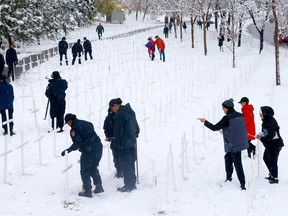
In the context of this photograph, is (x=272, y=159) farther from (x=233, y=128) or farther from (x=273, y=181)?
(x=233, y=128)

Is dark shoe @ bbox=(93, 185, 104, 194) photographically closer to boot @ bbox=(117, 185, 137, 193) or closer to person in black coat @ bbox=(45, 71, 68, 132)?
boot @ bbox=(117, 185, 137, 193)

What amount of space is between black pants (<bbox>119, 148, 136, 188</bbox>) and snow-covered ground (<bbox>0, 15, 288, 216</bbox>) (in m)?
0.24

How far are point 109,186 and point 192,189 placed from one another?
64.0 inches

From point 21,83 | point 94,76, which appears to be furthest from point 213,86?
point 21,83

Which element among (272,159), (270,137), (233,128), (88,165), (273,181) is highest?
(233,128)

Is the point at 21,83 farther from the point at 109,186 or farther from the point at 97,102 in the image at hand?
the point at 109,186

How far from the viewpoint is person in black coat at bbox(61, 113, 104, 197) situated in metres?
7.64

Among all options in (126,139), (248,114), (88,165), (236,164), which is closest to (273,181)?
(236,164)

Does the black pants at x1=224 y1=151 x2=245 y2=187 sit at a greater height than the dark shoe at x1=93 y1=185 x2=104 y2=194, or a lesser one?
greater

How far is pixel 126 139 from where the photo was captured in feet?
26.6

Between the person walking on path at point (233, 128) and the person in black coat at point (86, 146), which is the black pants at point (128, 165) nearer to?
the person in black coat at point (86, 146)

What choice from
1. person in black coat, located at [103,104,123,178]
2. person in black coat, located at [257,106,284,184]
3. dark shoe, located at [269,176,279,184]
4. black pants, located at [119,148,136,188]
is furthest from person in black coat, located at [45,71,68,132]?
dark shoe, located at [269,176,279,184]

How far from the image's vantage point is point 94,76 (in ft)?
70.4

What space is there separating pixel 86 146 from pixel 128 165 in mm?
932
